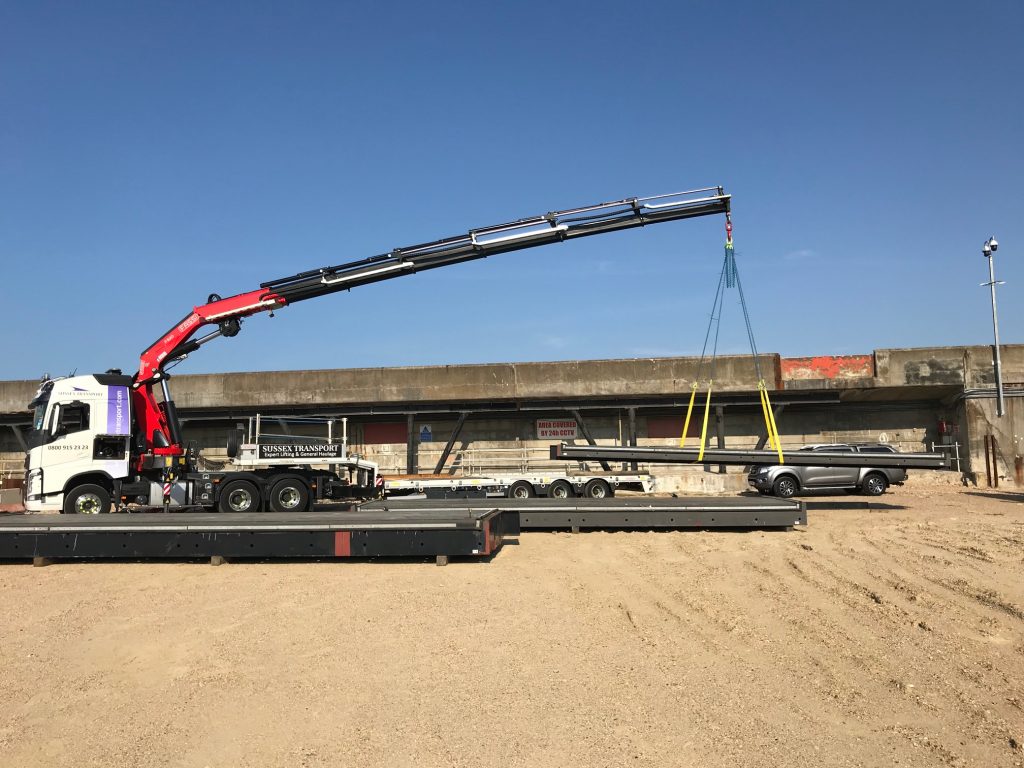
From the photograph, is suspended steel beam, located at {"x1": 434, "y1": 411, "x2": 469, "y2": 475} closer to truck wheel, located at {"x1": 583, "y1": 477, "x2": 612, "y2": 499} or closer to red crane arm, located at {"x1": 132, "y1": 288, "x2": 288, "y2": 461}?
truck wheel, located at {"x1": 583, "y1": 477, "x2": 612, "y2": 499}

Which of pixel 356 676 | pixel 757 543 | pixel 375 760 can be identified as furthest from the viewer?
pixel 757 543

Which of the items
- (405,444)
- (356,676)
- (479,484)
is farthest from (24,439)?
(356,676)

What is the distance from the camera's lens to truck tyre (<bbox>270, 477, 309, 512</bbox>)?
14.7m

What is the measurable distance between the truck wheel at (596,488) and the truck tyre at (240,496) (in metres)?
8.13

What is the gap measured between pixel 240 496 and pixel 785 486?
13.4 meters

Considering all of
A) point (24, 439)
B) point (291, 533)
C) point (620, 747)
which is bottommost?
point (620, 747)

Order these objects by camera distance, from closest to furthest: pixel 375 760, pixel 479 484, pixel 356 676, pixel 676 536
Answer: pixel 375 760
pixel 356 676
pixel 676 536
pixel 479 484

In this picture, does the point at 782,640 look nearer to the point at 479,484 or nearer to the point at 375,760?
the point at 375,760

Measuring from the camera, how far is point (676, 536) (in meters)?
12.3

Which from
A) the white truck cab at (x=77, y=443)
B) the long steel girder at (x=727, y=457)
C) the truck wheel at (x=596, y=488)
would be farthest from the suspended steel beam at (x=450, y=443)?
the white truck cab at (x=77, y=443)

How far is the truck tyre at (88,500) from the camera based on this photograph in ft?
46.2

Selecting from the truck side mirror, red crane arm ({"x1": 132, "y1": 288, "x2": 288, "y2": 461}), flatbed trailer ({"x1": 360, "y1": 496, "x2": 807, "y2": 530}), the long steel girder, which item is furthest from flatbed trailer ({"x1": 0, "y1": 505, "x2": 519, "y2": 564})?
the long steel girder

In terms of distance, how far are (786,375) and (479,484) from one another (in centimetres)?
1083

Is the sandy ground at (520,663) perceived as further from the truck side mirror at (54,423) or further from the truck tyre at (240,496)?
the truck side mirror at (54,423)
